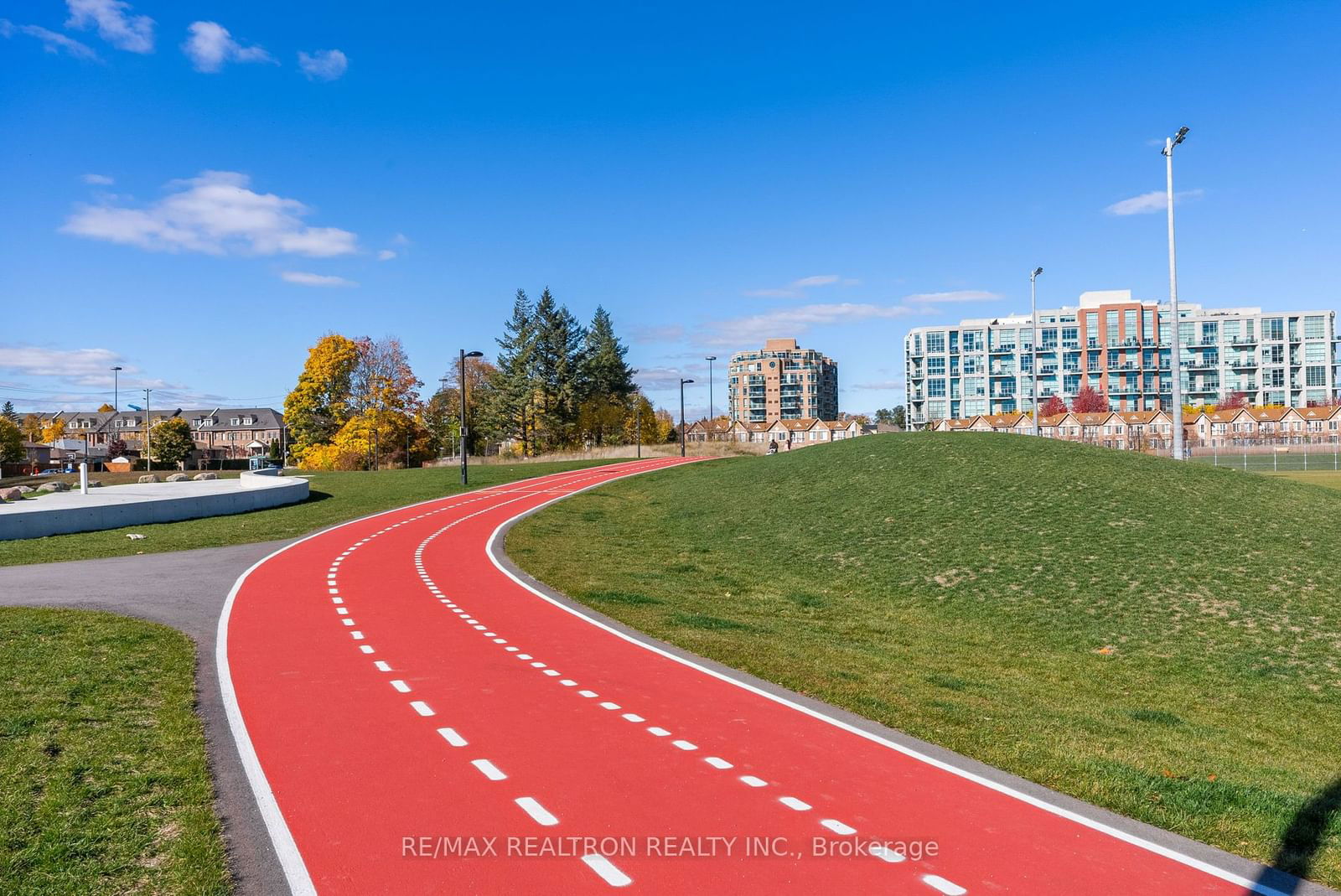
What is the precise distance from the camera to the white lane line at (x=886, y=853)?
598cm

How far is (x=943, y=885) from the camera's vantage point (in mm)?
5602

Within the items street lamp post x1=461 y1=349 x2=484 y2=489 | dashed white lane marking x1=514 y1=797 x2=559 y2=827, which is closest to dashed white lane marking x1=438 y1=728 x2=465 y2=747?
dashed white lane marking x1=514 y1=797 x2=559 y2=827

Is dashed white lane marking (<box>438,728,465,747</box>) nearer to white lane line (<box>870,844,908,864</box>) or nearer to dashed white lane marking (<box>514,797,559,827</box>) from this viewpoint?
dashed white lane marking (<box>514,797,559,827</box>)

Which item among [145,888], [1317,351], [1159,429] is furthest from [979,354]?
[145,888]

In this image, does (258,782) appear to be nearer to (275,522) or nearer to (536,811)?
(536,811)

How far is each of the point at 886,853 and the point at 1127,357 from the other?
147m

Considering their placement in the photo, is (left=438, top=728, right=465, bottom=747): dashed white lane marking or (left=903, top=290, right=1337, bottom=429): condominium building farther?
(left=903, top=290, right=1337, bottom=429): condominium building

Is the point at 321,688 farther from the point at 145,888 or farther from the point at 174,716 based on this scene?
the point at 145,888

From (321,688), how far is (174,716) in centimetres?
164

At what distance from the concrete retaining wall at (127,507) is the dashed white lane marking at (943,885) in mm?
27996

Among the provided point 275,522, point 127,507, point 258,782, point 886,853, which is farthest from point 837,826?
point 127,507

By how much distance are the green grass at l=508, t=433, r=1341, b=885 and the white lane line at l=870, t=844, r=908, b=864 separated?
2.23 m

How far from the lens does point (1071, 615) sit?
53.5 feet

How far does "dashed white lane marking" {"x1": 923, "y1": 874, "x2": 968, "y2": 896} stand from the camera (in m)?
5.52
